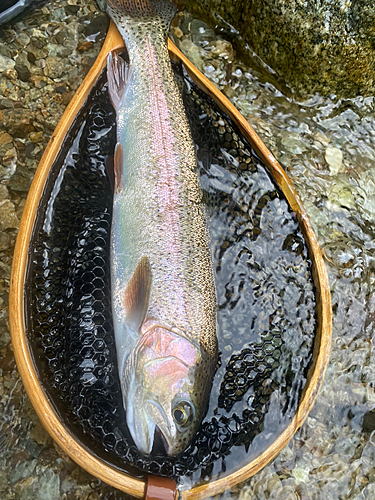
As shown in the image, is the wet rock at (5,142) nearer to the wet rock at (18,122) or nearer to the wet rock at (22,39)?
the wet rock at (18,122)

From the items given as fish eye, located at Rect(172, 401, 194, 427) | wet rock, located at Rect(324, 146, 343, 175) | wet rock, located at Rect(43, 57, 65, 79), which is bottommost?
fish eye, located at Rect(172, 401, 194, 427)

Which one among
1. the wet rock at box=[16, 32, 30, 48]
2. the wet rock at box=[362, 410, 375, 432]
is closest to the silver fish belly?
the wet rock at box=[16, 32, 30, 48]

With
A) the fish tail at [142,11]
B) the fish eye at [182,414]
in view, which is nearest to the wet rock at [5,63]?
the fish tail at [142,11]

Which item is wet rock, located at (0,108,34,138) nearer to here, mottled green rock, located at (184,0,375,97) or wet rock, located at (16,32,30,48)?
wet rock, located at (16,32,30,48)

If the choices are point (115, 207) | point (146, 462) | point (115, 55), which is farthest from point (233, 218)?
point (146, 462)

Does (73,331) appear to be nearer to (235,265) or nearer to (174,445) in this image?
(174,445)

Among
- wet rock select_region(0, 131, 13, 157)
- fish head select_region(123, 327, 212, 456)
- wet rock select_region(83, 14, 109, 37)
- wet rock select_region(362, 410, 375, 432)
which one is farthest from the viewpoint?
wet rock select_region(83, 14, 109, 37)

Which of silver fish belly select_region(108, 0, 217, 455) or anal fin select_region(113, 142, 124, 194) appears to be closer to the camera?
silver fish belly select_region(108, 0, 217, 455)

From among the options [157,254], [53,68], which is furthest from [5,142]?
[157,254]
